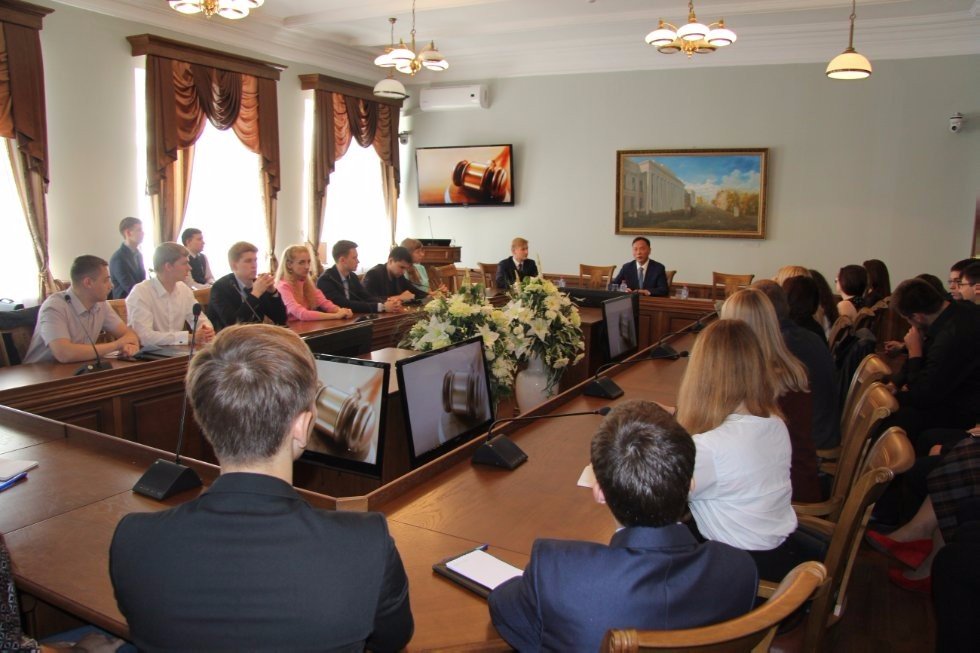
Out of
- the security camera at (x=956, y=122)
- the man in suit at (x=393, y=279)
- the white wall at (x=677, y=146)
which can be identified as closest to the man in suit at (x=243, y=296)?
the man in suit at (x=393, y=279)

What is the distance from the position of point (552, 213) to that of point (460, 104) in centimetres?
188

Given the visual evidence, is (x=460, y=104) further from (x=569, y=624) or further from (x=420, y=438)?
(x=569, y=624)

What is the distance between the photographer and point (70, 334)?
136 inches

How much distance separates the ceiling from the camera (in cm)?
648

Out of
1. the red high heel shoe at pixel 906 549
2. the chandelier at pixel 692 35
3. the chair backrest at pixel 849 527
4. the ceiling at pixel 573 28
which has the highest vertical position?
the ceiling at pixel 573 28

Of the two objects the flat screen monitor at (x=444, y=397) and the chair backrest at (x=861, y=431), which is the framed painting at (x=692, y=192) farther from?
the flat screen monitor at (x=444, y=397)

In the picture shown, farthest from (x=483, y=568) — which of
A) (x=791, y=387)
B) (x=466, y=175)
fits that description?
(x=466, y=175)

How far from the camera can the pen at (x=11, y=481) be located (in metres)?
1.88

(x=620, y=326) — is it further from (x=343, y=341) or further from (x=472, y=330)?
(x=343, y=341)

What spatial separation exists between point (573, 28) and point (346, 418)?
6608 mm

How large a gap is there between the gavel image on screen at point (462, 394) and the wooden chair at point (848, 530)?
104 cm

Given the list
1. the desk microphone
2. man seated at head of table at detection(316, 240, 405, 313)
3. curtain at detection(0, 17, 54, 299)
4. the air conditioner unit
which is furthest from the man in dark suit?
the air conditioner unit

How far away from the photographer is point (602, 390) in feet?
9.87

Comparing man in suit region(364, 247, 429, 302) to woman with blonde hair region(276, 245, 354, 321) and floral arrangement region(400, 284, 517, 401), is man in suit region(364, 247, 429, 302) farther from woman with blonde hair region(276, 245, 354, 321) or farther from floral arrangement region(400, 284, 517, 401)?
floral arrangement region(400, 284, 517, 401)
